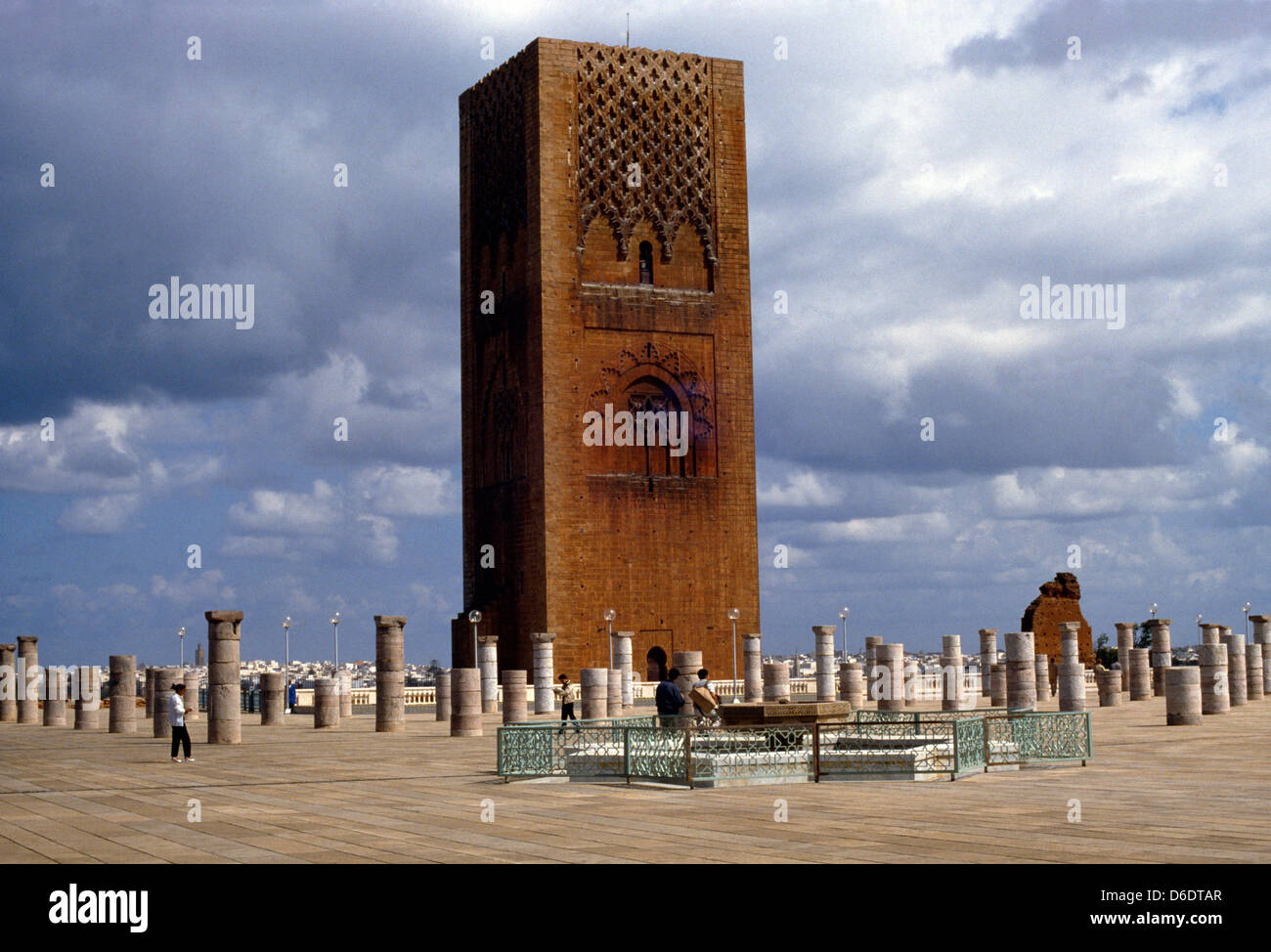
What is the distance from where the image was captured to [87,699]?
3003 cm

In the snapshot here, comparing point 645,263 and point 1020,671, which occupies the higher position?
point 645,263

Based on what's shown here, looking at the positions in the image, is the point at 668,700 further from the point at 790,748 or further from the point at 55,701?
the point at 55,701

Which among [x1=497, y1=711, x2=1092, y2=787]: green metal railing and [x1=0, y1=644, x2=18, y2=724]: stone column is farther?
[x1=0, y1=644, x2=18, y2=724]: stone column

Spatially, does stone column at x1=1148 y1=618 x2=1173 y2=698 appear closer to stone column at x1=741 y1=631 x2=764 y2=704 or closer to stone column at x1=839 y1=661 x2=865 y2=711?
stone column at x1=839 y1=661 x2=865 y2=711

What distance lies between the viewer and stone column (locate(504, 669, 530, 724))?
2572cm

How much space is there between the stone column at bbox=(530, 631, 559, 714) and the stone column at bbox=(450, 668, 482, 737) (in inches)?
260

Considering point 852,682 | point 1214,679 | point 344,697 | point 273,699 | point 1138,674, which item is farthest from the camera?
point 344,697

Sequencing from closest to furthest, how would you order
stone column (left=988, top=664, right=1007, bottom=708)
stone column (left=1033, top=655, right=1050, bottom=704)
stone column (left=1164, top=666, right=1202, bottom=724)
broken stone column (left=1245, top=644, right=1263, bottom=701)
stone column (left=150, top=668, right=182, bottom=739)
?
stone column (left=1164, top=666, right=1202, bottom=724), stone column (left=150, top=668, right=182, bottom=739), stone column (left=988, top=664, right=1007, bottom=708), broken stone column (left=1245, top=644, right=1263, bottom=701), stone column (left=1033, top=655, right=1050, bottom=704)

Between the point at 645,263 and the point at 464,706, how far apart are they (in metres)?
20.3

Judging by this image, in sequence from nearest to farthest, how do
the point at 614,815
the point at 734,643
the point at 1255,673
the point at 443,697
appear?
the point at 614,815
the point at 443,697
the point at 1255,673
the point at 734,643

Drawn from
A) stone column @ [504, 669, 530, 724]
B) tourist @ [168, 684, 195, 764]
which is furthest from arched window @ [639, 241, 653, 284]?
tourist @ [168, 684, 195, 764]

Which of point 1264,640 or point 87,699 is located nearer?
point 87,699

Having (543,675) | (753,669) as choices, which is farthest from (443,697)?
(753,669)
